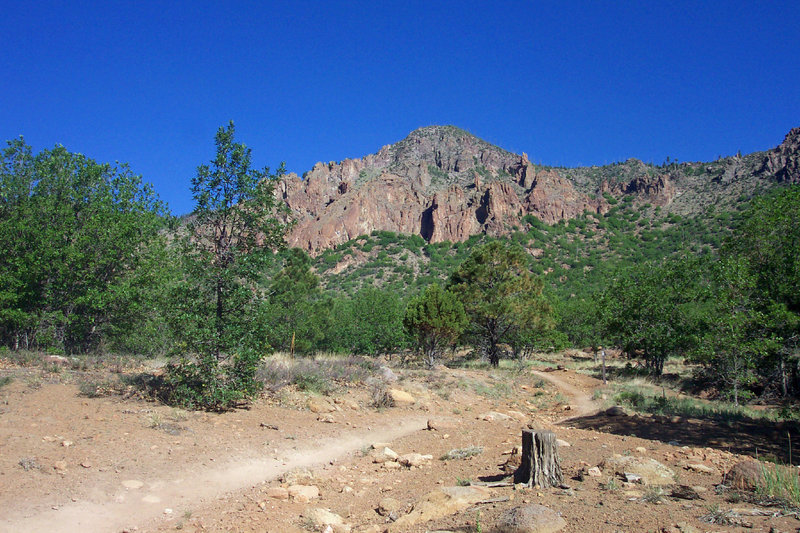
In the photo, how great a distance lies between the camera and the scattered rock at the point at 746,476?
5078 mm

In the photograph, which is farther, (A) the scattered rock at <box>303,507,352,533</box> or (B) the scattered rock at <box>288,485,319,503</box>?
(B) the scattered rock at <box>288,485,319,503</box>

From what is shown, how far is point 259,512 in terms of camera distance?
228 inches

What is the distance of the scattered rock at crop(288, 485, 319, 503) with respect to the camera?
6367 mm

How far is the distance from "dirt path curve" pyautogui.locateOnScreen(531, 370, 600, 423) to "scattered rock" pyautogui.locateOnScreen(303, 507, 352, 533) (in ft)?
29.5

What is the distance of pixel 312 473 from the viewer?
739 cm

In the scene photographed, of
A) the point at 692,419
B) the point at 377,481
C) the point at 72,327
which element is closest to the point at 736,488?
the point at 377,481

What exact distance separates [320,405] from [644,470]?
7.43 meters

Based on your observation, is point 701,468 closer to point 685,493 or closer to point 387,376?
point 685,493

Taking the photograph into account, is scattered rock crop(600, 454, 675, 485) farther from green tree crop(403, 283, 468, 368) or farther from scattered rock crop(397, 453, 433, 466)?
green tree crop(403, 283, 468, 368)

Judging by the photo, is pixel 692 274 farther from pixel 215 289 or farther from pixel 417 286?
pixel 417 286

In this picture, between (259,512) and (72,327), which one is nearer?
(259,512)

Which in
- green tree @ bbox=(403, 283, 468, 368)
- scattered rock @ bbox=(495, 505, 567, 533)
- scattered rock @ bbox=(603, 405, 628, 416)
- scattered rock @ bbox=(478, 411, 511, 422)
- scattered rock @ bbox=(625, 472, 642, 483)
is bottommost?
scattered rock @ bbox=(603, 405, 628, 416)

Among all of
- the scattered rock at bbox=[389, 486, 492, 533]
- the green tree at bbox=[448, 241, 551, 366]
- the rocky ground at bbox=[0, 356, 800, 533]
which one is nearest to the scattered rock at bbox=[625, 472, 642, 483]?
the rocky ground at bbox=[0, 356, 800, 533]

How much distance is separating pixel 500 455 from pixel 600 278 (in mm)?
68024
